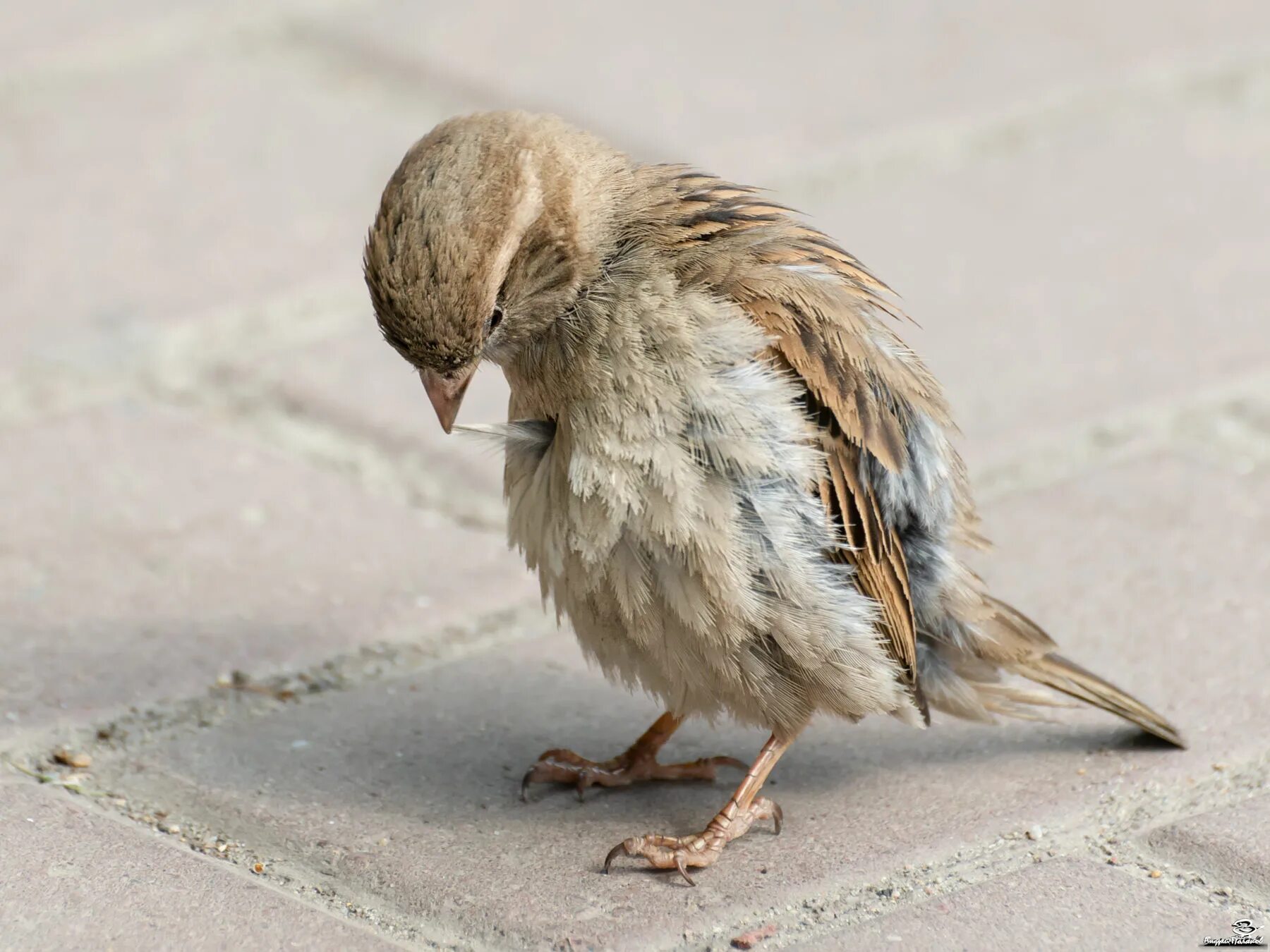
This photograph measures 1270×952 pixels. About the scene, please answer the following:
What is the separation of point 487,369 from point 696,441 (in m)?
1.81

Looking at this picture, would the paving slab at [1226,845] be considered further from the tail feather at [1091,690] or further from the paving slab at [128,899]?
the paving slab at [128,899]

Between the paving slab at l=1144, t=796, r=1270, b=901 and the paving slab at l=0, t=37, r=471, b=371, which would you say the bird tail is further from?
the paving slab at l=0, t=37, r=471, b=371

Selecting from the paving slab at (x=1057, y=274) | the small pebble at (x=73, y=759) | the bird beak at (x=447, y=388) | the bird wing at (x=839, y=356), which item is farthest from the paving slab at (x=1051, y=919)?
the paving slab at (x=1057, y=274)

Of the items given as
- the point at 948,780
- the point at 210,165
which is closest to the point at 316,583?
the point at 948,780

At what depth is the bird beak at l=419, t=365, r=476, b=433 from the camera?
2959 millimetres

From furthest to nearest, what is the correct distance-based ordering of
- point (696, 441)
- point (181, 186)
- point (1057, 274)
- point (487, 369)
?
point (181, 186) < point (1057, 274) < point (487, 369) < point (696, 441)

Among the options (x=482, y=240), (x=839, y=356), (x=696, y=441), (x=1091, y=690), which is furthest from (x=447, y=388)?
(x=1091, y=690)

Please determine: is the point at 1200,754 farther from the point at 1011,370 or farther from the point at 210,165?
the point at 210,165

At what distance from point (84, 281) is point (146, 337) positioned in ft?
1.23

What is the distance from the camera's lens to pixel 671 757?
3318 mm

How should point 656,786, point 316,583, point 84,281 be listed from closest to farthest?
1. point 656,786
2. point 316,583
3. point 84,281

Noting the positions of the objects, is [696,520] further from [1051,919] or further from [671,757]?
[1051,919]

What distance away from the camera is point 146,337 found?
4.44 metres

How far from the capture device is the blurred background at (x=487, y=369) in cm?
332
